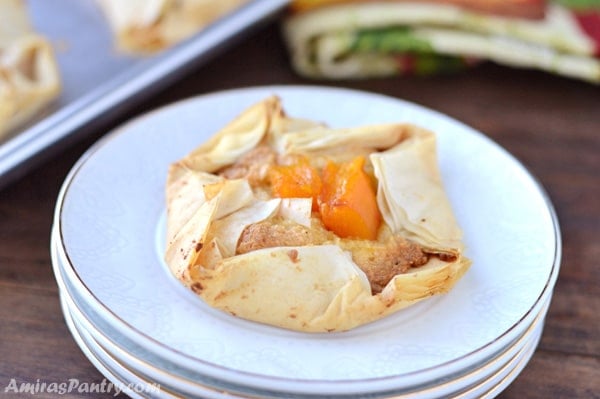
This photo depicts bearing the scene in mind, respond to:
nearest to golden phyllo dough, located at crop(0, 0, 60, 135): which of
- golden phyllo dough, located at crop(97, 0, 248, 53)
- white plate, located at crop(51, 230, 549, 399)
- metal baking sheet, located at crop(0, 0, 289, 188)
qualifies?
metal baking sheet, located at crop(0, 0, 289, 188)

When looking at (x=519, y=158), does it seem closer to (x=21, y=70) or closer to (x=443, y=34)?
(x=443, y=34)

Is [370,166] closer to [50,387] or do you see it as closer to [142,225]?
[142,225]

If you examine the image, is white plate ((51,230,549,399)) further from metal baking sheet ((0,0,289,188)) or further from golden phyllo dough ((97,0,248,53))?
golden phyllo dough ((97,0,248,53))

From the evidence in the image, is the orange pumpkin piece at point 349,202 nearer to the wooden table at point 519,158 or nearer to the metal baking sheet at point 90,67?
the wooden table at point 519,158

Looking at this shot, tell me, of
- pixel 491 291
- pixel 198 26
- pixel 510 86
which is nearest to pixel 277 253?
pixel 491 291

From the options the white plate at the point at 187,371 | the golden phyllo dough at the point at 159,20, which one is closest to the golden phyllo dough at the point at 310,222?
the white plate at the point at 187,371
